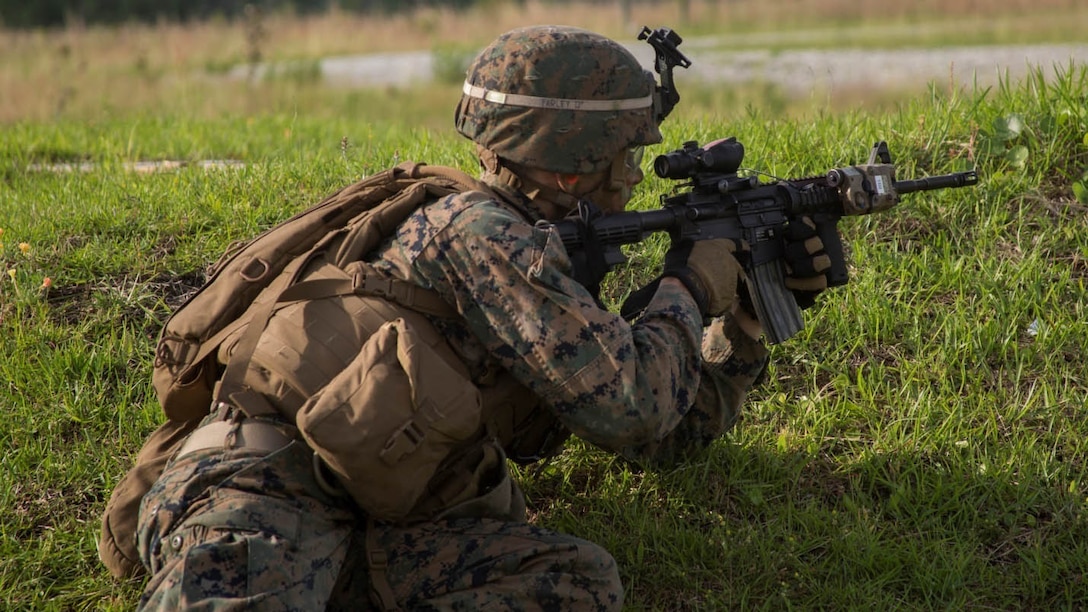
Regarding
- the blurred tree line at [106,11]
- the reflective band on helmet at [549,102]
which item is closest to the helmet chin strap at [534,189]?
the reflective band on helmet at [549,102]

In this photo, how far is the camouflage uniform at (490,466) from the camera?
3045 millimetres

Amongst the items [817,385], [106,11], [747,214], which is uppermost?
[106,11]

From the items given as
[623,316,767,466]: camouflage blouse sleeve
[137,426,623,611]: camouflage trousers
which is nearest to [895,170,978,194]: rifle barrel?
[623,316,767,466]: camouflage blouse sleeve

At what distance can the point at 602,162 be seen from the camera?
3467mm

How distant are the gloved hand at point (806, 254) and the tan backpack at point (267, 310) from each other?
3.36ft

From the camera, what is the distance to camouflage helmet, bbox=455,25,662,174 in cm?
338

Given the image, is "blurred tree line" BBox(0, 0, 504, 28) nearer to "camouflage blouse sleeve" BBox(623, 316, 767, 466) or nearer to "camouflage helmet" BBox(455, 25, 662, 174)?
"camouflage blouse sleeve" BBox(623, 316, 767, 466)

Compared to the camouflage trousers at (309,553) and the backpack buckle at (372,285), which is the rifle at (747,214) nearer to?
the backpack buckle at (372,285)

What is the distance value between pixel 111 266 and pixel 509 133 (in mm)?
2312

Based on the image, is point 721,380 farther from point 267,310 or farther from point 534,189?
point 267,310

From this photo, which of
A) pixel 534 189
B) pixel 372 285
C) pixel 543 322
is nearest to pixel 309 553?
pixel 372 285

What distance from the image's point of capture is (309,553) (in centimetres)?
308

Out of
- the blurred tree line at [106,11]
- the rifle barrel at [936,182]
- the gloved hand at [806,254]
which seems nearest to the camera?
the gloved hand at [806,254]

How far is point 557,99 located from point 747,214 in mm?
741
